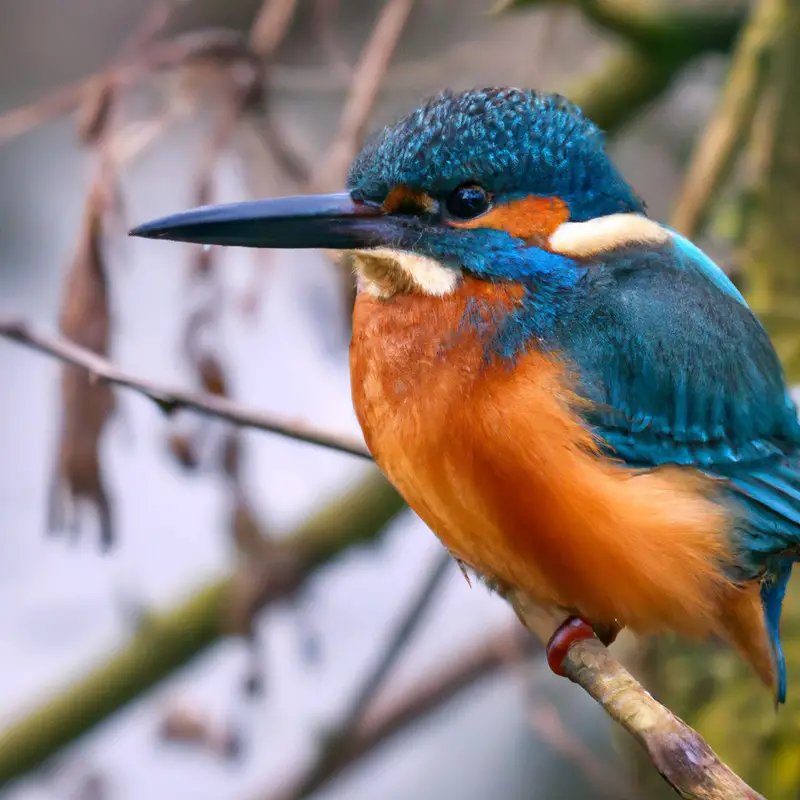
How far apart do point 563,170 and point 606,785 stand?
1.40 metres

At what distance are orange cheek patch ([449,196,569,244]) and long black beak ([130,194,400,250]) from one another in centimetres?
9

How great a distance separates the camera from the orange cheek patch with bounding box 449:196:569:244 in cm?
128

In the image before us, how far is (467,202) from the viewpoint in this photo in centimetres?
128

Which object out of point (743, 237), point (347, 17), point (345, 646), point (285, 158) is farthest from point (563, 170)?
point (347, 17)

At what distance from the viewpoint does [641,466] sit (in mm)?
1319

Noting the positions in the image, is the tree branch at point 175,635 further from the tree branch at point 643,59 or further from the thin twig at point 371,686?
the tree branch at point 643,59

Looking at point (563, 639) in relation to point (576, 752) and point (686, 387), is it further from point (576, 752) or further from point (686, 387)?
point (576, 752)

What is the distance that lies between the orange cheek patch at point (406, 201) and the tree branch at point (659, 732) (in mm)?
529

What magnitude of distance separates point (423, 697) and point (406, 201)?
130cm

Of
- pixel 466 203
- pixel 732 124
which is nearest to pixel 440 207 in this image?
pixel 466 203

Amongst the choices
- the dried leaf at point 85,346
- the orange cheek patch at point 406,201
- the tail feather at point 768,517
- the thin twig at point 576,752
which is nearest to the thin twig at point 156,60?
the dried leaf at point 85,346

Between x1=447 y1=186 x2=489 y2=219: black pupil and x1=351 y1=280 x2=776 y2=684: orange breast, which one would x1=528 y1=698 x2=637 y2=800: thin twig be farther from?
x1=447 y1=186 x2=489 y2=219: black pupil

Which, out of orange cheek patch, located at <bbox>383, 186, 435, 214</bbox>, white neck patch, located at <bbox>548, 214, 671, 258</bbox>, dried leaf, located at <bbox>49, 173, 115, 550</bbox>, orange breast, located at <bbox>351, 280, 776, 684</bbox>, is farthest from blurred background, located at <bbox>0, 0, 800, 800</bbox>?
white neck patch, located at <bbox>548, 214, 671, 258</bbox>

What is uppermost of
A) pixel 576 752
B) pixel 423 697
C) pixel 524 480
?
pixel 524 480
